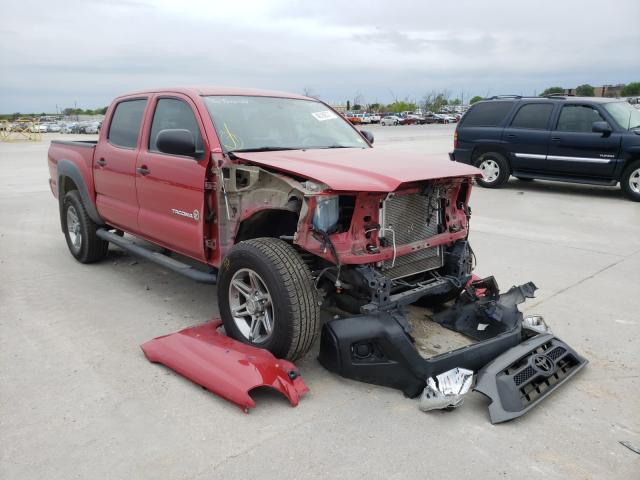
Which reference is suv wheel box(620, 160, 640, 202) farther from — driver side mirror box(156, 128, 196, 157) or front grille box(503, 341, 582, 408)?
driver side mirror box(156, 128, 196, 157)

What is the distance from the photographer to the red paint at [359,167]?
343cm

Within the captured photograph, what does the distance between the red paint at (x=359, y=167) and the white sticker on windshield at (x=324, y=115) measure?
694 mm

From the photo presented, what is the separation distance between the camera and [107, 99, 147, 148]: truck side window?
5261mm

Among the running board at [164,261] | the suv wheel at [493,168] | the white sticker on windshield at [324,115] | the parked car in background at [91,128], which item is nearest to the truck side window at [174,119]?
the running board at [164,261]

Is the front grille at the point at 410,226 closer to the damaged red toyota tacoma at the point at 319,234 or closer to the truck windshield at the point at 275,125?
the damaged red toyota tacoma at the point at 319,234

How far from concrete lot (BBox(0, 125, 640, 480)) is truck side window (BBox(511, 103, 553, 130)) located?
6.35 meters

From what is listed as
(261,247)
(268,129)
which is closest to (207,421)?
(261,247)

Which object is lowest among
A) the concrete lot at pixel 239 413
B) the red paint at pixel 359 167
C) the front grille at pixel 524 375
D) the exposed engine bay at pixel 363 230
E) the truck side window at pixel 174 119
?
the concrete lot at pixel 239 413

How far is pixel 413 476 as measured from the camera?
272 centimetres

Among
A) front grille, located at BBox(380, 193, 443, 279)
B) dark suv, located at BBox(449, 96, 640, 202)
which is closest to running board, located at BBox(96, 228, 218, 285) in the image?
front grille, located at BBox(380, 193, 443, 279)

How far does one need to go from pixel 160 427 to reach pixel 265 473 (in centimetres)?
74

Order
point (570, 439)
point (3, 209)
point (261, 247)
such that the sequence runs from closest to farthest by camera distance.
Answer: point (570, 439) < point (261, 247) < point (3, 209)

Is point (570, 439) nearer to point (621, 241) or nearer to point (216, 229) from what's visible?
point (216, 229)

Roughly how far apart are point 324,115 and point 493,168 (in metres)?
7.80
